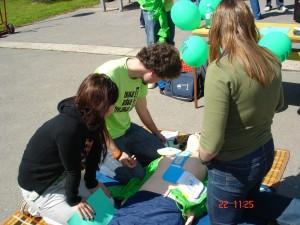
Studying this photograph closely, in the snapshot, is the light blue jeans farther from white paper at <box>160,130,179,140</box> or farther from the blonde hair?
the blonde hair

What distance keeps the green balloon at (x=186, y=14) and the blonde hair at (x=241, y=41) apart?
203 cm

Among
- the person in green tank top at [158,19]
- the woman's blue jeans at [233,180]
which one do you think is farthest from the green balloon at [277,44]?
the person in green tank top at [158,19]

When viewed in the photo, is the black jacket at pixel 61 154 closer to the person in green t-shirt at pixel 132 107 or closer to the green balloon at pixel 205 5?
the person in green t-shirt at pixel 132 107

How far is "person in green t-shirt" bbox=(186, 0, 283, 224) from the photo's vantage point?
1.99 metres

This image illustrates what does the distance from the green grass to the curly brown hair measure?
9431 millimetres

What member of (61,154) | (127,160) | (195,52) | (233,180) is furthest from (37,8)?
(233,180)

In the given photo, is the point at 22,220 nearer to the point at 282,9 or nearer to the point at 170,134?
the point at 170,134

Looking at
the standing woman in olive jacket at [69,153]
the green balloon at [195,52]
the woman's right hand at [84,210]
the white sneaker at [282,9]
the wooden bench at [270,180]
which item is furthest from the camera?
the white sneaker at [282,9]

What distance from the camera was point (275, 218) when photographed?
105 inches

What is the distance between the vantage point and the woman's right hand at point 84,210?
112 inches

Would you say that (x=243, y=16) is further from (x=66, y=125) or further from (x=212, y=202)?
(x=66, y=125)

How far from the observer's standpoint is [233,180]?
2.29m

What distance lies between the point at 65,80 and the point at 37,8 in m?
8.55

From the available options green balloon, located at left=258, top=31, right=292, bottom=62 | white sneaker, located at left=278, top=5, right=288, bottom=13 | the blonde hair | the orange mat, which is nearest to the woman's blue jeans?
the blonde hair
